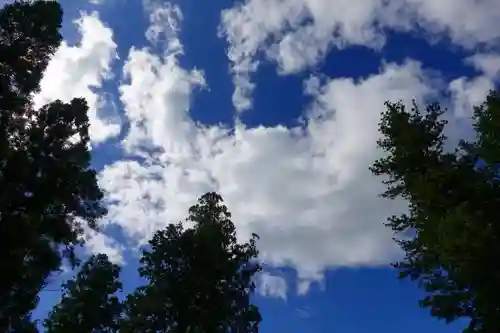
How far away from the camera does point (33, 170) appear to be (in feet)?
54.3

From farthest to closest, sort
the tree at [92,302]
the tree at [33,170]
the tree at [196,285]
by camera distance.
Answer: the tree at [92,302] → the tree at [196,285] → the tree at [33,170]

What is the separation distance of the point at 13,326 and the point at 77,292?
1242 centimetres

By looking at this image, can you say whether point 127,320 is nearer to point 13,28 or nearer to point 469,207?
point 13,28

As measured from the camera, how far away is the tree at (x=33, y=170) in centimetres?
1573

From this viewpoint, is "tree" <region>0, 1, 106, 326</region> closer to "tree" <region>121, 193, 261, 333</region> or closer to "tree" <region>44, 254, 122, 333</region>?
"tree" <region>121, 193, 261, 333</region>

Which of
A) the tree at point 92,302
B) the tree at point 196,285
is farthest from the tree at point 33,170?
the tree at point 92,302

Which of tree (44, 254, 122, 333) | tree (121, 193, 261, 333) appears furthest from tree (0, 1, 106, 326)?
tree (44, 254, 122, 333)

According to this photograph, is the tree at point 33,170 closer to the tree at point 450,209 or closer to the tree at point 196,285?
the tree at point 196,285

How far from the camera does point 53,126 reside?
17688 mm

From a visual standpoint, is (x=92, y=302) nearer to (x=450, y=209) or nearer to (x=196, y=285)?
(x=196, y=285)

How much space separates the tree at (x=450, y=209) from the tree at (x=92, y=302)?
15.9 meters

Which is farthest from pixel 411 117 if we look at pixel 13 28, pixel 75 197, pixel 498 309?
pixel 13 28

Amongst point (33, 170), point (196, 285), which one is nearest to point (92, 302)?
point (196, 285)

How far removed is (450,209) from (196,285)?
11.2 metres
